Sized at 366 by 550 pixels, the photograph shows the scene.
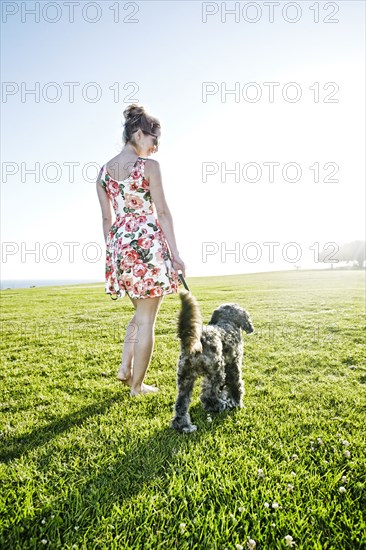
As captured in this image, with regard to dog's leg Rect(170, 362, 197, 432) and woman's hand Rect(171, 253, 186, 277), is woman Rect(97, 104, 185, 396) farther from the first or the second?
dog's leg Rect(170, 362, 197, 432)

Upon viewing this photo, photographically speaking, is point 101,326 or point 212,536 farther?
point 101,326

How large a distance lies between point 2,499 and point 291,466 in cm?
230

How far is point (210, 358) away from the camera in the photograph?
150 inches

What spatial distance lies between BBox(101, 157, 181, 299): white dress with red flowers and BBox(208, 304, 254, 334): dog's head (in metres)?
0.80

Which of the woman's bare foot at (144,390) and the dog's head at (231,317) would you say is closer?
the woman's bare foot at (144,390)

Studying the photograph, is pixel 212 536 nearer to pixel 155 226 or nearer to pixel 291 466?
pixel 291 466

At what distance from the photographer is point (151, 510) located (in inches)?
96.3

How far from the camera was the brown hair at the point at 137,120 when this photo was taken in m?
4.35

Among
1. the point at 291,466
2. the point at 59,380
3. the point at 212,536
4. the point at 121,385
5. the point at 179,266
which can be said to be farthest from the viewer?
the point at 59,380

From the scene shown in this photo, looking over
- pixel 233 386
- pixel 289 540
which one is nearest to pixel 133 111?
pixel 233 386

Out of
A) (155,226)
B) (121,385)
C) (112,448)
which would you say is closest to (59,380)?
(121,385)

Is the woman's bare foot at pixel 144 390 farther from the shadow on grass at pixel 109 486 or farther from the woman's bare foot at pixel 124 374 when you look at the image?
the shadow on grass at pixel 109 486

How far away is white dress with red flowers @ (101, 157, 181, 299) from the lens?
4.26 metres

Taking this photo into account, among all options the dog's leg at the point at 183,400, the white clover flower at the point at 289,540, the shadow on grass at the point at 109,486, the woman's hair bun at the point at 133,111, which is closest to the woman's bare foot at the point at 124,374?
the shadow on grass at the point at 109,486
